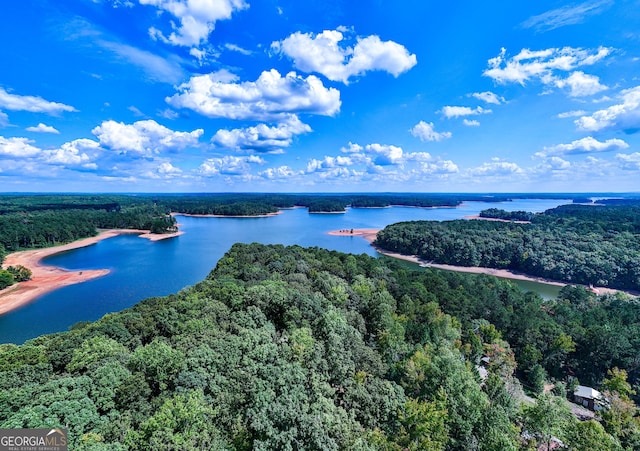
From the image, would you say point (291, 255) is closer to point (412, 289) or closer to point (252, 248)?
point (252, 248)

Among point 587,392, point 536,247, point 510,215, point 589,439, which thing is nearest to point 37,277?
point 589,439

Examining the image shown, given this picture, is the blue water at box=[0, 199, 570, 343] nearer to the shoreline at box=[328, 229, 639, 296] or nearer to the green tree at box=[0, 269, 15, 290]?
the shoreline at box=[328, 229, 639, 296]

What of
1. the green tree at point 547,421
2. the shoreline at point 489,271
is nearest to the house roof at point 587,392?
the green tree at point 547,421

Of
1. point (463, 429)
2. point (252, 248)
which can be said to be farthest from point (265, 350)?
point (252, 248)

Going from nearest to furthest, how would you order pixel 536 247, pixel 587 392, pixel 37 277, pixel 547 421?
pixel 547 421 → pixel 587 392 → pixel 37 277 → pixel 536 247

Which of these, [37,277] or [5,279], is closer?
[5,279]

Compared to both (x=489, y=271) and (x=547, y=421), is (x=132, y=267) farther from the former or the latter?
(x=489, y=271)

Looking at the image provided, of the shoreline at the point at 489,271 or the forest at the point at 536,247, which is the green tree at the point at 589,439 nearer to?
the shoreline at the point at 489,271
